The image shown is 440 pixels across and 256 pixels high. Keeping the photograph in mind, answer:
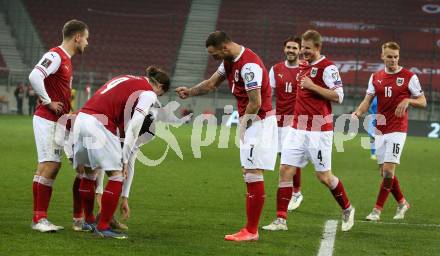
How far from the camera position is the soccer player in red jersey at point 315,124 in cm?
1000

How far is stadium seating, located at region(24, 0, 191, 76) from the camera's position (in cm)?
4194

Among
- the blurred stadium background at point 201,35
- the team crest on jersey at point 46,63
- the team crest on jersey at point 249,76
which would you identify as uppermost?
the blurred stadium background at point 201,35

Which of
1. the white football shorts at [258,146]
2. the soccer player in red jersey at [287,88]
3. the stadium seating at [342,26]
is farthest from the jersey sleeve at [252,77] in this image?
the stadium seating at [342,26]

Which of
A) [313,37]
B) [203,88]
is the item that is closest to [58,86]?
[203,88]

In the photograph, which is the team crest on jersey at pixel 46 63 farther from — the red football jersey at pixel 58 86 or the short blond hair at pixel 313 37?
the short blond hair at pixel 313 37

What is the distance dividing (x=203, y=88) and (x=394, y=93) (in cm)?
297

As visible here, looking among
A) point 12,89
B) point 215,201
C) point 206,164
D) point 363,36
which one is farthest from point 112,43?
point 215,201

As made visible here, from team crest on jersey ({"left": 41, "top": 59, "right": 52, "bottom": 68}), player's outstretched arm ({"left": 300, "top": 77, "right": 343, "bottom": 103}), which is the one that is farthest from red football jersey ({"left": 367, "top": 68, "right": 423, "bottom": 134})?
team crest on jersey ({"left": 41, "top": 59, "right": 52, "bottom": 68})

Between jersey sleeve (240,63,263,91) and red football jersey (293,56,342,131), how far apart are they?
1.27 meters

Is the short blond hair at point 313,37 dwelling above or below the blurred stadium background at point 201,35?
below

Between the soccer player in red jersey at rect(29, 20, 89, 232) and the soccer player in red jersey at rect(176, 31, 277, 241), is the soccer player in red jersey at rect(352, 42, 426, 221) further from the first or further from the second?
the soccer player in red jersey at rect(29, 20, 89, 232)

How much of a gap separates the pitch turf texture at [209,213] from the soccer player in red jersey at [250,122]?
40 cm

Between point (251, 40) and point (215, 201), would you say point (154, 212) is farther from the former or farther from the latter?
point (251, 40)

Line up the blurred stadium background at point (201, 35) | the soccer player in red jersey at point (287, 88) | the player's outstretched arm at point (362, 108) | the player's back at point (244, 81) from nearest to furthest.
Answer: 1. the player's back at point (244, 81)
2. the player's outstretched arm at point (362, 108)
3. the soccer player in red jersey at point (287, 88)
4. the blurred stadium background at point (201, 35)
